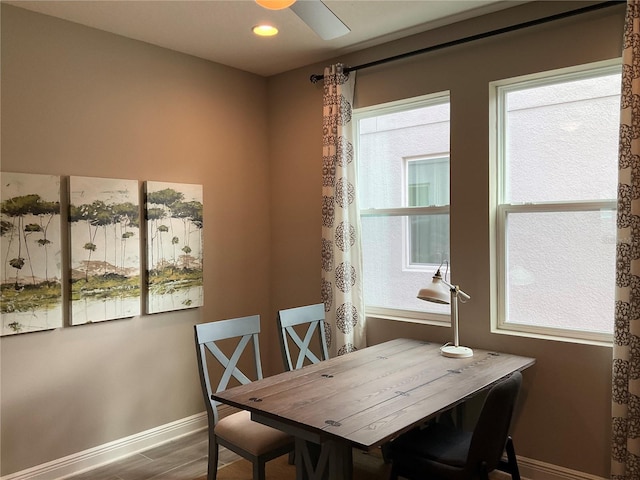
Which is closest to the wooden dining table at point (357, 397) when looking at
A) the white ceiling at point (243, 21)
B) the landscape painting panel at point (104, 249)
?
the landscape painting panel at point (104, 249)

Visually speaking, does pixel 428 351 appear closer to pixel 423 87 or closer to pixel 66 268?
pixel 423 87

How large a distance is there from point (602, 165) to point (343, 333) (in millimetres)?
1881

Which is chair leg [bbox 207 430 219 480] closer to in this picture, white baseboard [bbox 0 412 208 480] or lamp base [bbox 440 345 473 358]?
white baseboard [bbox 0 412 208 480]

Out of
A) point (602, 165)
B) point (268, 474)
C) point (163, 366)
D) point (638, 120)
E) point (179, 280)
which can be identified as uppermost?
point (638, 120)

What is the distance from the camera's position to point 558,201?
2912 mm

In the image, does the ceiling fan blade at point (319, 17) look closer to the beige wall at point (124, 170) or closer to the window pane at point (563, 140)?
the window pane at point (563, 140)

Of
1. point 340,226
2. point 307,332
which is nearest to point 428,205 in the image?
point 340,226

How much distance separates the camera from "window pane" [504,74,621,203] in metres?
2.75

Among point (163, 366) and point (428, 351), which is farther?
point (163, 366)

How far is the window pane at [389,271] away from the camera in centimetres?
350

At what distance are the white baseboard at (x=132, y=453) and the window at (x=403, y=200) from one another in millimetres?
1000

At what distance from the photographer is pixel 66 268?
9.89 feet

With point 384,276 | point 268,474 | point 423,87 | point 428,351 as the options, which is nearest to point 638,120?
point 423,87

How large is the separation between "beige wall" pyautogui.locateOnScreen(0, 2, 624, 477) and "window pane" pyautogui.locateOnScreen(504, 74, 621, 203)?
0.18 meters
